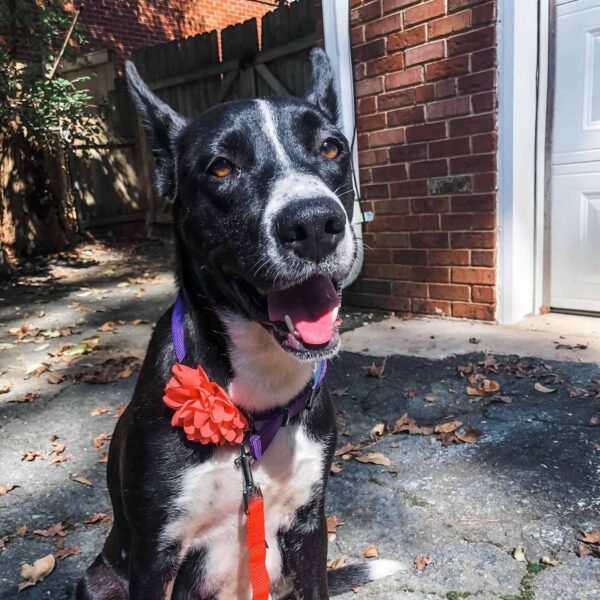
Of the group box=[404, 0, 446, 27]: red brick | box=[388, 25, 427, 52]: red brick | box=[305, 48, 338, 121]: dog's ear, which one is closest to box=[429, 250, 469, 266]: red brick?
box=[388, 25, 427, 52]: red brick

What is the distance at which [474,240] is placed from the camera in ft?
14.0

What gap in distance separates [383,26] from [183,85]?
185 inches

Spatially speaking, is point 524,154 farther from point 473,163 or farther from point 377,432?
point 377,432

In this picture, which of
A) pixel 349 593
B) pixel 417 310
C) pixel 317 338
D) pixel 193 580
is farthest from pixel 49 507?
pixel 417 310

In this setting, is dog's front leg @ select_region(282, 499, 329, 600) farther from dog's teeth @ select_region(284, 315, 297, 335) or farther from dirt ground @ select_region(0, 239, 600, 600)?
dog's teeth @ select_region(284, 315, 297, 335)

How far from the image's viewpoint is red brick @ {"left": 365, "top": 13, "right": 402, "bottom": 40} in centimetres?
438

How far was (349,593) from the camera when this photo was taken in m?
1.98

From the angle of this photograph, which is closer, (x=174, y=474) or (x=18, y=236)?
(x=174, y=474)

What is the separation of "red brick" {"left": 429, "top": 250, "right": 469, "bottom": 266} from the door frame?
0.87 ft

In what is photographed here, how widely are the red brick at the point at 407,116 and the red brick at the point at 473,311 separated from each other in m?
1.41

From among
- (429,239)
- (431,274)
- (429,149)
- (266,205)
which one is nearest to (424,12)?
(429,149)

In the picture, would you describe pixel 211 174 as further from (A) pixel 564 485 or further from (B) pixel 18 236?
(B) pixel 18 236

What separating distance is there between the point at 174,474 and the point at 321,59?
4.93 feet

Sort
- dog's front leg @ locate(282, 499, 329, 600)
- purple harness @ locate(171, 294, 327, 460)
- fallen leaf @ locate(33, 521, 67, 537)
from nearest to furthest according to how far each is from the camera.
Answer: purple harness @ locate(171, 294, 327, 460) → dog's front leg @ locate(282, 499, 329, 600) → fallen leaf @ locate(33, 521, 67, 537)
